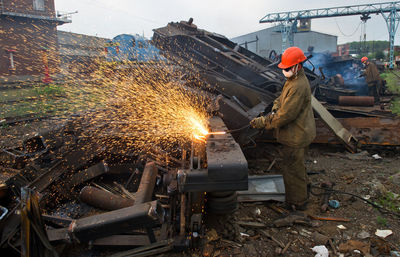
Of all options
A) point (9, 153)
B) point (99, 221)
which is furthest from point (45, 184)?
point (99, 221)

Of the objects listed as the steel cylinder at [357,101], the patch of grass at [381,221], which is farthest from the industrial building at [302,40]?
the patch of grass at [381,221]

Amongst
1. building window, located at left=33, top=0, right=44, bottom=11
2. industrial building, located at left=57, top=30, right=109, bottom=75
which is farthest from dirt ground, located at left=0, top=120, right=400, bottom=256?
building window, located at left=33, top=0, right=44, bottom=11

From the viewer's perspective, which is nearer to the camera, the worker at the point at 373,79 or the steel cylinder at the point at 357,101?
the steel cylinder at the point at 357,101

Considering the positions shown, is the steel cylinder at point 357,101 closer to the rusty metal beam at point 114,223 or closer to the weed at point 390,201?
the weed at point 390,201

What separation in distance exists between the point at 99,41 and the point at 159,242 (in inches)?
1210

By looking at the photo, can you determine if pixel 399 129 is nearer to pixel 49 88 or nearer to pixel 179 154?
pixel 179 154

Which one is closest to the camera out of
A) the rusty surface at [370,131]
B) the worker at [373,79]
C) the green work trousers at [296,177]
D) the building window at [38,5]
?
the green work trousers at [296,177]

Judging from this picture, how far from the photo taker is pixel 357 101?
8094 millimetres

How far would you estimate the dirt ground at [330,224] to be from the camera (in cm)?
259

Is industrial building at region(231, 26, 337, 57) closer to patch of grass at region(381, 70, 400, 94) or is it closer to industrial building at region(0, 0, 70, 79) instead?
patch of grass at region(381, 70, 400, 94)

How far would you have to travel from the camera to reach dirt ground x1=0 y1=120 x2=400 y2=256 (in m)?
2.59

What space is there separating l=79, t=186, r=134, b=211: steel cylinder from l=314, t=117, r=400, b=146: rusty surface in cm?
411

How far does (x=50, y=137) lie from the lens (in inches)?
143

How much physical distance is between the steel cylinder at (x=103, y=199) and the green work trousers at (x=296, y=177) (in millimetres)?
2017
